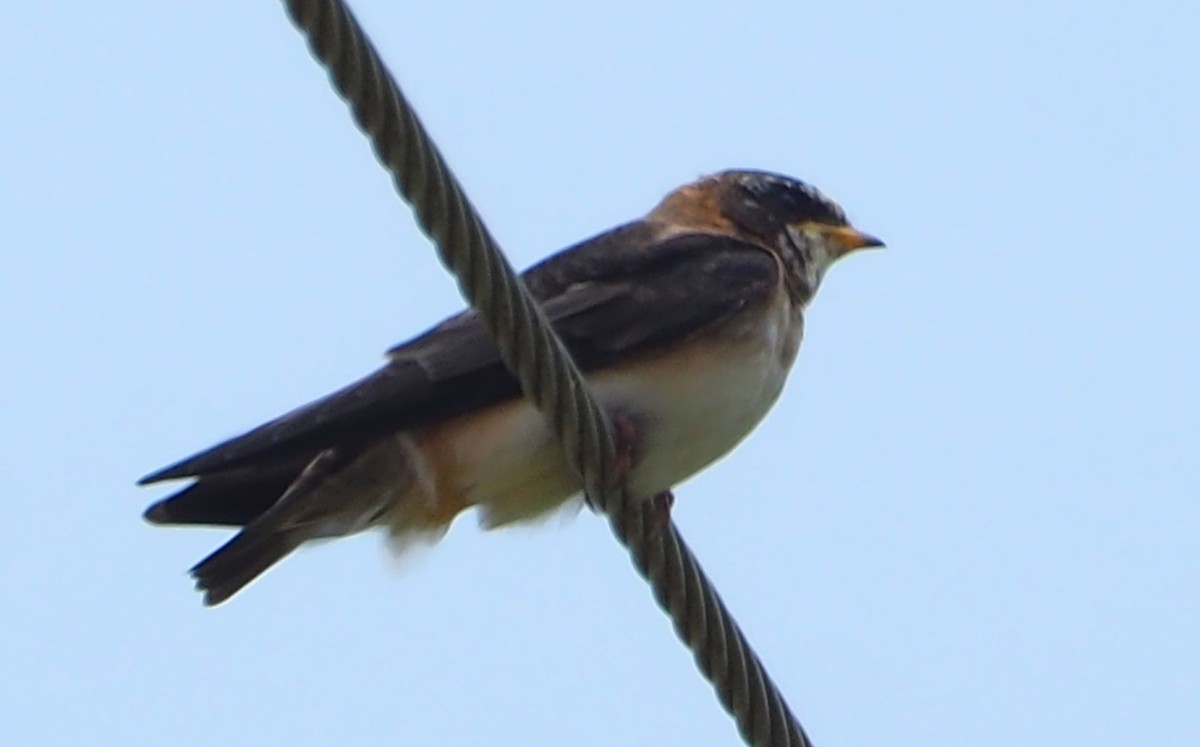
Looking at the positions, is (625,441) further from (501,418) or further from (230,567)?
(230,567)

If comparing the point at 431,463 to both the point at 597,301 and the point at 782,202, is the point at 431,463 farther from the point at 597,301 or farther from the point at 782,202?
the point at 782,202

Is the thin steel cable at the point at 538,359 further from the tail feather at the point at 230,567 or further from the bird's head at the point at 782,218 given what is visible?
the bird's head at the point at 782,218

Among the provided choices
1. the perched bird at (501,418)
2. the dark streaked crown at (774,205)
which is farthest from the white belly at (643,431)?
the dark streaked crown at (774,205)

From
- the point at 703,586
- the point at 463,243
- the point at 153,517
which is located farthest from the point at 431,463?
the point at 463,243

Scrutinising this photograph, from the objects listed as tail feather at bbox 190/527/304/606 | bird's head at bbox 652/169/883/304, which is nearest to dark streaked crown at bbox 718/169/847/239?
bird's head at bbox 652/169/883/304

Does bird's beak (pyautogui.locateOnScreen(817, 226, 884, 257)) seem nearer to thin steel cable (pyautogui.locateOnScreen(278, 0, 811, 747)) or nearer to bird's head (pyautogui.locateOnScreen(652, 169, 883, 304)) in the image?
bird's head (pyautogui.locateOnScreen(652, 169, 883, 304))
